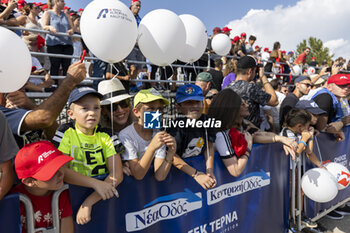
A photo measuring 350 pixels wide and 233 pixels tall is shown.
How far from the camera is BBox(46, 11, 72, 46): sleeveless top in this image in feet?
17.3

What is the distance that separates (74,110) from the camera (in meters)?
2.00

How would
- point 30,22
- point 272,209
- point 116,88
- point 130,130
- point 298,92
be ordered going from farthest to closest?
point 30,22
point 298,92
point 272,209
point 116,88
point 130,130

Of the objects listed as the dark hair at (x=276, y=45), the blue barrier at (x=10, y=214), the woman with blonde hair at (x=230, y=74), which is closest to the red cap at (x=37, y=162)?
the blue barrier at (x=10, y=214)

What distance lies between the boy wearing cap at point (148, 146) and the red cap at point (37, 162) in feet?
1.78

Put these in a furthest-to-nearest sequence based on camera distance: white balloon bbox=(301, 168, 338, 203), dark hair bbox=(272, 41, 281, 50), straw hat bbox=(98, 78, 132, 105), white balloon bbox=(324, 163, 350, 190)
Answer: dark hair bbox=(272, 41, 281, 50) < white balloon bbox=(324, 163, 350, 190) < white balloon bbox=(301, 168, 338, 203) < straw hat bbox=(98, 78, 132, 105)

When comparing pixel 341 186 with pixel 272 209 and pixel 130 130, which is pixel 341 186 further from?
pixel 130 130

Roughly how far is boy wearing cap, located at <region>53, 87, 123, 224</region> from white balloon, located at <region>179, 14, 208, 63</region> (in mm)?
1826

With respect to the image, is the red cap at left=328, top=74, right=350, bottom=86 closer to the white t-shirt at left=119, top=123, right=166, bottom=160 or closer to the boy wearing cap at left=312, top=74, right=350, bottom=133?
the boy wearing cap at left=312, top=74, right=350, bottom=133

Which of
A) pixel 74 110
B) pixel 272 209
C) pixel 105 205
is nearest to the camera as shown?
pixel 105 205

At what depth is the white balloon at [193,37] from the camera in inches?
136

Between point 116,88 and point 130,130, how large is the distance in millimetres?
777

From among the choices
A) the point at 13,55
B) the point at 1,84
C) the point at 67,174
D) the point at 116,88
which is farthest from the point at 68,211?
the point at 116,88

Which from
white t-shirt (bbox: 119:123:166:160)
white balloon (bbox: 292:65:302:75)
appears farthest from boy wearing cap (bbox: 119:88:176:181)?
white balloon (bbox: 292:65:302:75)

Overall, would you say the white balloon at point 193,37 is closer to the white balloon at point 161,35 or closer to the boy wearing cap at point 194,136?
the white balloon at point 161,35
